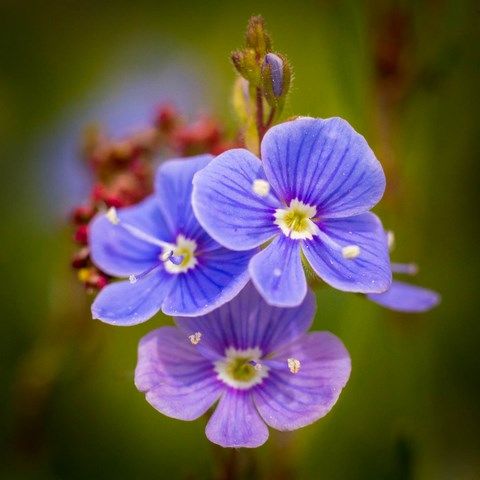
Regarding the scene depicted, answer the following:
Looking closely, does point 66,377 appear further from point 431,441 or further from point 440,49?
point 440,49

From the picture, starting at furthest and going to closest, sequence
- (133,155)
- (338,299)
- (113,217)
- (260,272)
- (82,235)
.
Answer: (338,299)
(133,155)
(82,235)
(113,217)
(260,272)

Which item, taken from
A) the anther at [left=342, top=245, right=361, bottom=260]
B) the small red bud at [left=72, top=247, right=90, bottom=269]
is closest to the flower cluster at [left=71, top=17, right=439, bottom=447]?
the anther at [left=342, top=245, right=361, bottom=260]

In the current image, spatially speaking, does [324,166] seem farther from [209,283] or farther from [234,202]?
[209,283]

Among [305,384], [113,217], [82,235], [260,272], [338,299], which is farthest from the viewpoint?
[338,299]

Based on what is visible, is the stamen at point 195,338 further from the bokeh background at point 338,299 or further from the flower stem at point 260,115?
the bokeh background at point 338,299

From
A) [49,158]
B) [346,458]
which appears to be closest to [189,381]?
[346,458]

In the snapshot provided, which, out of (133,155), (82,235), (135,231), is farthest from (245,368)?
(133,155)

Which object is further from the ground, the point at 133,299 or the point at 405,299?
the point at 405,299
